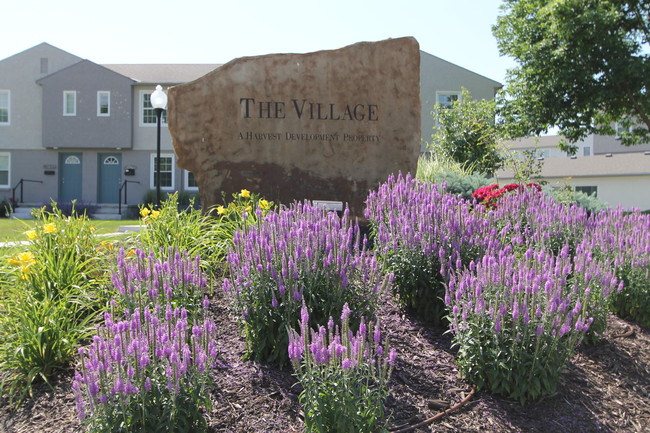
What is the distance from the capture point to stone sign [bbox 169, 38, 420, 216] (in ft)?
24.7

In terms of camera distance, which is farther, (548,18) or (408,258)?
(548,18)

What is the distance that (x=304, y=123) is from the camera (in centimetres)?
764

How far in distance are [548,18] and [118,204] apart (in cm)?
1853

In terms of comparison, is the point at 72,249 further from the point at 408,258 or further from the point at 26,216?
the point at 26,216

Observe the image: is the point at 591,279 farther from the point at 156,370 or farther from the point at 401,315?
the point at 156,370

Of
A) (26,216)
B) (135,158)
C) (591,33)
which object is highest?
(591,33)

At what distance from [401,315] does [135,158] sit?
2347 centimetres

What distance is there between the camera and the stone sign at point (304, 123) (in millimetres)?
7520

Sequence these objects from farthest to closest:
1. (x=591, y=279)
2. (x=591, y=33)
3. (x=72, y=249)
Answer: (x=591, y=33) < (x=72, y=249) < (x=591, y=279)

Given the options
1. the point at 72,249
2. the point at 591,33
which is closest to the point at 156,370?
the point at 72,249

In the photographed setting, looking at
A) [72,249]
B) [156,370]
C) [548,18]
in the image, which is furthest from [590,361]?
[548,18]

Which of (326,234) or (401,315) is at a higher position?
(326,234)

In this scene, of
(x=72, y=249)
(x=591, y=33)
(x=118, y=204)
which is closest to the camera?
(x=72, y=249)

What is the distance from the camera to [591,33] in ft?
54.7
